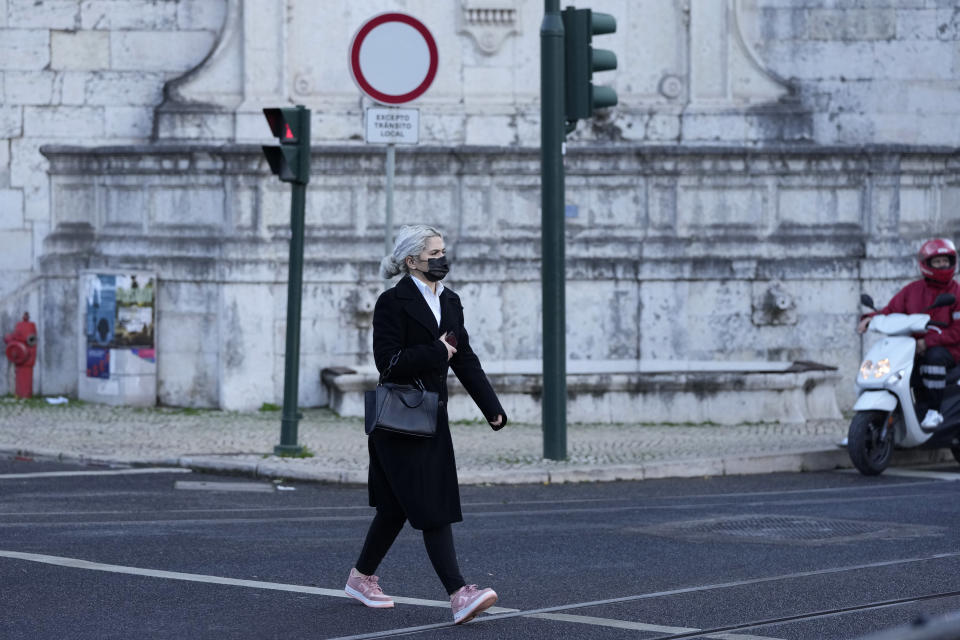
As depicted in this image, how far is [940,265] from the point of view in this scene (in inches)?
499

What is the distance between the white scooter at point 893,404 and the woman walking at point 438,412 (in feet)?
18.9

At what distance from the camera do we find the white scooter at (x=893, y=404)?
12234mm

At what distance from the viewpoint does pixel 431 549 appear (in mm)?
6969

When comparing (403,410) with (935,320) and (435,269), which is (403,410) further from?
(935,320)

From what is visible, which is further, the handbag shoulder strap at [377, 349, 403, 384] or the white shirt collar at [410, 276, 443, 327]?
the white shirt collar at [410, 276, 443, 327]

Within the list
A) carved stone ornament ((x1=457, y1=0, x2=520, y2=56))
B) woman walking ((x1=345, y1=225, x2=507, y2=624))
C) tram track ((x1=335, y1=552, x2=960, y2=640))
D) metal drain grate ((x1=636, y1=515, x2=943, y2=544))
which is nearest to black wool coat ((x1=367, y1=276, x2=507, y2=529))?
→ woman walking ((x1=345, y1=225, x2=507, y2=624))

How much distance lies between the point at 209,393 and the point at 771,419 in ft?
17.6

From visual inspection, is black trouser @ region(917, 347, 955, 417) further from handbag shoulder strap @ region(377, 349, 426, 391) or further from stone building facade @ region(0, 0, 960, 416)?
handbag shoulder strap @ region(377, 349, 426, 391)

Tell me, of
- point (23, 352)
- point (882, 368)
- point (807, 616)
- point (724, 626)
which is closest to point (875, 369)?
point (882, 368)

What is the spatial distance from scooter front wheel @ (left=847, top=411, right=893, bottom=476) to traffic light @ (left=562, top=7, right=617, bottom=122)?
10.1ft

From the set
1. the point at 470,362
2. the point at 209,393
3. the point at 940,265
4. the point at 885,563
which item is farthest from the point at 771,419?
the point at 470,362

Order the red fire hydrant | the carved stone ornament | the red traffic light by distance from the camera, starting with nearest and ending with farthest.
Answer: the red traffic light
the red fire hydrant
the carved stone ornament

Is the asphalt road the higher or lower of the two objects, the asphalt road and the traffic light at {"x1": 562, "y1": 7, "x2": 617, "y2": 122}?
the lower

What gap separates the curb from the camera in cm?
1185
